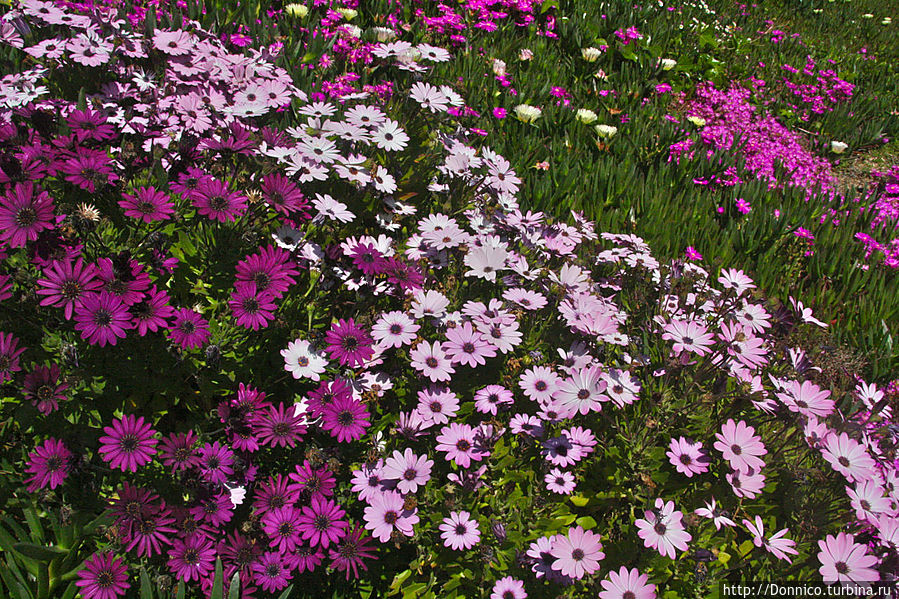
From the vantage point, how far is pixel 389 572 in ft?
6.17

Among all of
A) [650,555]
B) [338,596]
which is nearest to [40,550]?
[338,596]

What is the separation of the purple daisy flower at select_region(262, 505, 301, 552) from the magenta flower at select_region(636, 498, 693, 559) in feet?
3.24

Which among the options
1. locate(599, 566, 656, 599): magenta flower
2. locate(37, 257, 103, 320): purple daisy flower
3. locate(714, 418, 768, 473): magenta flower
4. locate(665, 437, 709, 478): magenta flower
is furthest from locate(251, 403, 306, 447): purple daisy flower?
locate(714, 418, 768, 473): magenta flower

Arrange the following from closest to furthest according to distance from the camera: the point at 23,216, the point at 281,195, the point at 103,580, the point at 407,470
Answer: the point at 103,580, the point at 23,216, the point at 407,470, the point at 281,195

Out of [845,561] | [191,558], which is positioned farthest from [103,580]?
[845,561]

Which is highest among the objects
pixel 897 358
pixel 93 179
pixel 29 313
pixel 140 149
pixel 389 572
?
pixel 93 179

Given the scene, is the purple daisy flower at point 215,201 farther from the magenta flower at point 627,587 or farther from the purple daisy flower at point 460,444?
the magenta flower at point 627,587

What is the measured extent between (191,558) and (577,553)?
1.07 metres

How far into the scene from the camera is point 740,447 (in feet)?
6.01

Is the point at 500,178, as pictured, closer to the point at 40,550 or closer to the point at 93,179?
the point at 93,179

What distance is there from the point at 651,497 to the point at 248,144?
6.10 feet

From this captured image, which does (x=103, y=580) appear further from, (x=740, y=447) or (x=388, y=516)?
(x=740, y=447)

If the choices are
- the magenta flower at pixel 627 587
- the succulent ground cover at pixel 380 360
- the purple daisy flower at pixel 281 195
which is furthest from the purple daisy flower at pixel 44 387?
the magenta flower at pixel 627 587

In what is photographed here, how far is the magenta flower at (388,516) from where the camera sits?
1.65 metres
